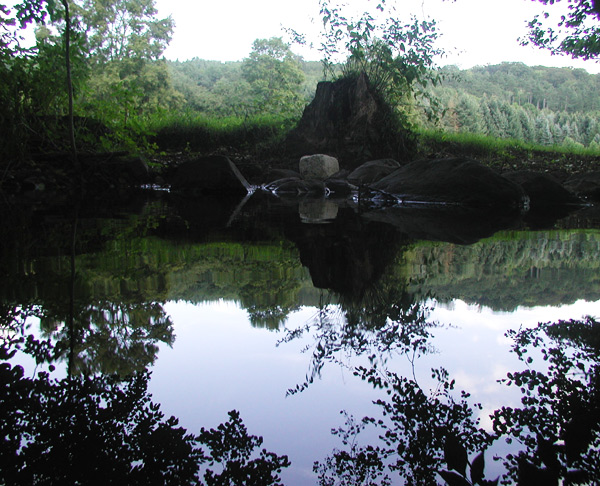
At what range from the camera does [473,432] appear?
0.73m

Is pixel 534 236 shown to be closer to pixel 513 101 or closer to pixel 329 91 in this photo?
pixel 329 91

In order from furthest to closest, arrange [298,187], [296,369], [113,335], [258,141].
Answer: [258,141], [298,187], [113,335], [296,369]

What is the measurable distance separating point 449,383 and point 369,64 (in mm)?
Answer: 11228

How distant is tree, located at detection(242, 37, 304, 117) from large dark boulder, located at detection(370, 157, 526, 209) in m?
29.4

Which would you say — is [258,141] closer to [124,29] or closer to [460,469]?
[460,469]

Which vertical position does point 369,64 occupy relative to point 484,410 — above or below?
A: above

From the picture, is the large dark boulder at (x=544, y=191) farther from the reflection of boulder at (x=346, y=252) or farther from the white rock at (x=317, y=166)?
the white rock at (x=317, y=166)

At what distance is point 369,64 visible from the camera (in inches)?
433

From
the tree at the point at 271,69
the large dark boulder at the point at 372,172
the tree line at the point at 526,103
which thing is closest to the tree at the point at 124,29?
the tree at the point at 271,69

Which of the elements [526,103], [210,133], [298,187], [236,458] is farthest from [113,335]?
[526,103]

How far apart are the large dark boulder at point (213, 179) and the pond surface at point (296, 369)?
18.1 ft

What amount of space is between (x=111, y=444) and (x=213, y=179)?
697 centimetres

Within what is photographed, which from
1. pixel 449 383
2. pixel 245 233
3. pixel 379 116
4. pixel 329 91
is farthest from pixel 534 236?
pixel 329 91

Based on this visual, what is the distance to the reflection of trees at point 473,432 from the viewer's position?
604 millimetres
